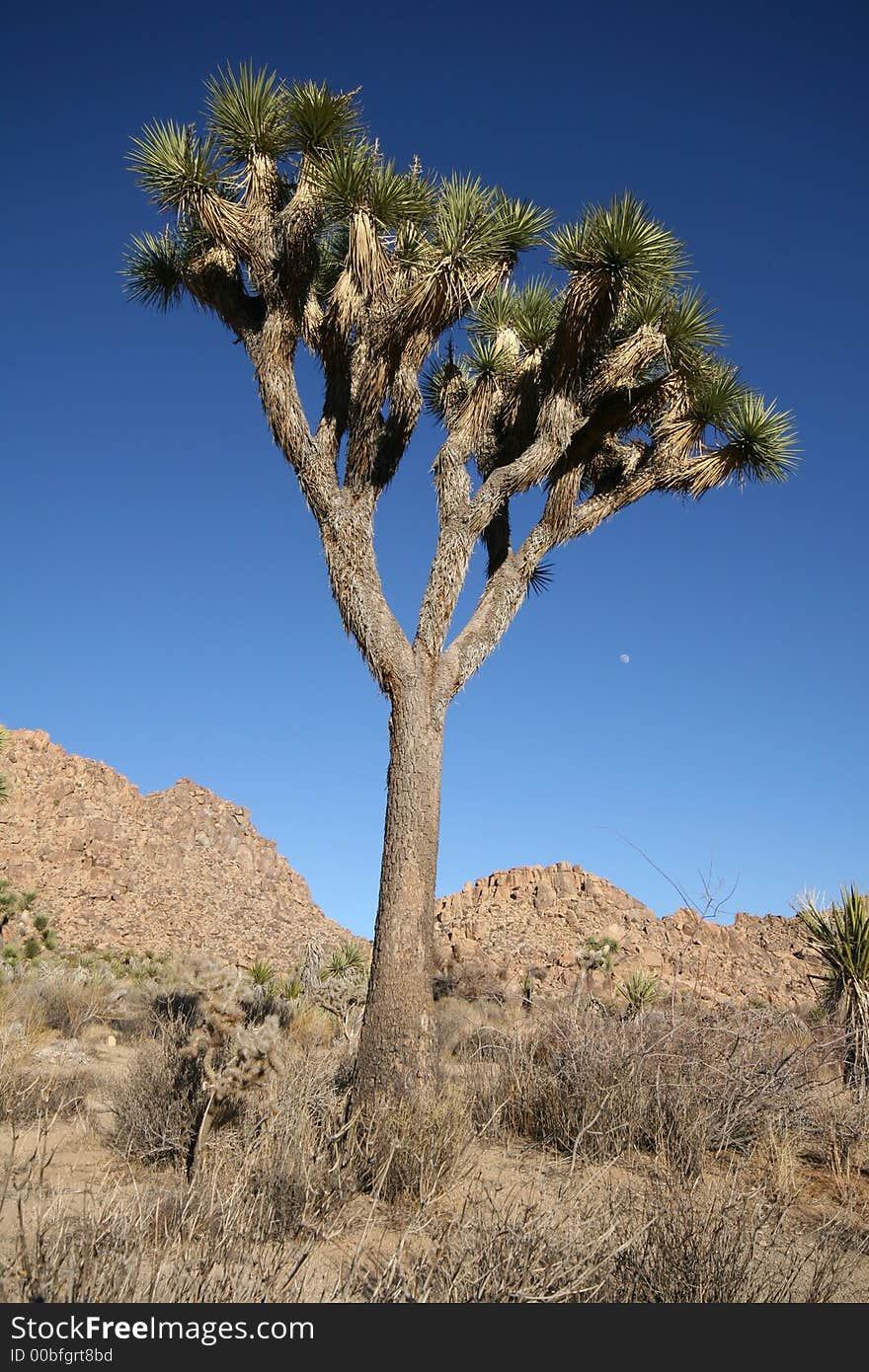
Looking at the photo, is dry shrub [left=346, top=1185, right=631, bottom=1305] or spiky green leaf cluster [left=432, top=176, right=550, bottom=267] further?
spiky green leaf cluster [left=432, top=176, right=550, bottom=267]

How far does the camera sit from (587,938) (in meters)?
27.8

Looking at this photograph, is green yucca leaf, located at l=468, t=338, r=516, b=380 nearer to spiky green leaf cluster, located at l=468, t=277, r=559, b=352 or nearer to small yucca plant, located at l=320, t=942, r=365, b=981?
spiky green leaf cluster, located at l=468, t=277, r=559, b=352

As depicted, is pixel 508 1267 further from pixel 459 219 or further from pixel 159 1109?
pixel 459 219

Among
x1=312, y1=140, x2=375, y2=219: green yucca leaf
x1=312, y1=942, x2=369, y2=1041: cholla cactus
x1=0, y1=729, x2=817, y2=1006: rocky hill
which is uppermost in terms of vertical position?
x1=312, y1=140, x2=375, y2=219: green yucca leaf

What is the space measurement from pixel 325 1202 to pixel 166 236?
30.5ft

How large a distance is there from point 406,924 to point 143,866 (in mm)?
29113

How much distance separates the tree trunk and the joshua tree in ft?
0.09

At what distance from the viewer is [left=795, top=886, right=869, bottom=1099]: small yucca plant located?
7.16 m

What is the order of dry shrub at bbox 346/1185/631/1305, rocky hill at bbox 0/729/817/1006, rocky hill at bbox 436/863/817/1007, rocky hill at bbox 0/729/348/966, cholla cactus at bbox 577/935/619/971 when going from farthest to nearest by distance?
rocky hill at bbox 0/729/348/966
rocky hill at bbox 0/729/817/1006
rocky hill at bbox 436/863/817/1007
cholla cactus at bbox 577/935/619/971
dry shrub at bbox 346/1185/631/1305

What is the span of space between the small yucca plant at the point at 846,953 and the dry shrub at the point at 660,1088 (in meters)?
1.19

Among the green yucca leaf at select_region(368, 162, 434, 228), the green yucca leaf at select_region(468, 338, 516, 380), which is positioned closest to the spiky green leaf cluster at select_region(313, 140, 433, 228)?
the green yucca leaf at select_region(368, 162, 434, 228)

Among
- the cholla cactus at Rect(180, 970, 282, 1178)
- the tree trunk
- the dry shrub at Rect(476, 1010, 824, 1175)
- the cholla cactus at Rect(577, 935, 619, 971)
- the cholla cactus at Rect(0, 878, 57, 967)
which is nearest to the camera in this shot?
the cholla cactus at Rect(180, 970, 282, 1178)
